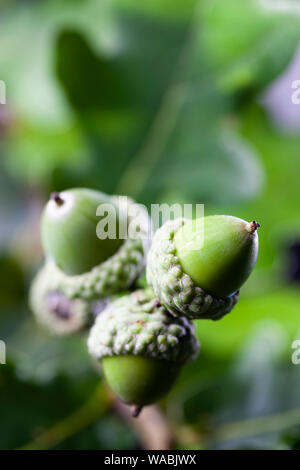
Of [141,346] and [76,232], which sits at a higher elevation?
[76,232]

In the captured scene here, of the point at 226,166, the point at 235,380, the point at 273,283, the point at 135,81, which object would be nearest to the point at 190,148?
the point at 226,166

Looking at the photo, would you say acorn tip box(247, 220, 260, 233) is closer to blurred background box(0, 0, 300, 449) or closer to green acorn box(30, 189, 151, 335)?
green acorn box(30, 189, 151, 335)

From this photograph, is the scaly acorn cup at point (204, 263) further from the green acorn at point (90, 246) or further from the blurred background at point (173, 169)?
the blurred background at point (173, 169)

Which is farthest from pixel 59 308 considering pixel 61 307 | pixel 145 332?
pixel 145 332

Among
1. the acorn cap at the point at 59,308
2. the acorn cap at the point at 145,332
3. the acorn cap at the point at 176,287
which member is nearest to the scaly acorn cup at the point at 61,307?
the acorn cap at the point at 59,308

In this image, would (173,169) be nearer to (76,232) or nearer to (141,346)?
(76,232)

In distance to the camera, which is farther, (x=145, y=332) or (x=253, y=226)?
(x=145, y=332)

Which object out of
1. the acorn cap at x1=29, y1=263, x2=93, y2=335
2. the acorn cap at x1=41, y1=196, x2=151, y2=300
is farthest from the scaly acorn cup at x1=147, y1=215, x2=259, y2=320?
the acorn cap at x1=29, y1=263, x2=93, y2=335
